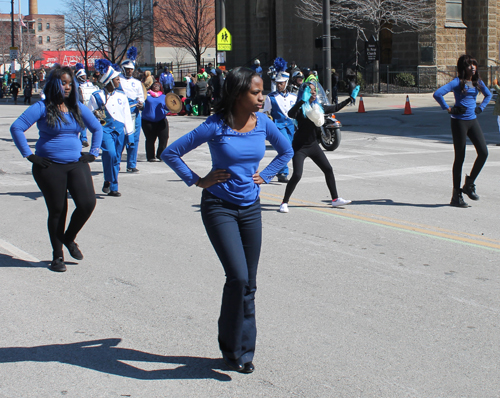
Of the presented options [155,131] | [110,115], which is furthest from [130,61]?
[110,115]

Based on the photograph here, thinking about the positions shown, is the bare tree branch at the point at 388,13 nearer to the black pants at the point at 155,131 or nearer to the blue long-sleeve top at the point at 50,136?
the black pants at the point at 155,131

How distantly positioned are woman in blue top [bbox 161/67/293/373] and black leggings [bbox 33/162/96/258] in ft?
7.83

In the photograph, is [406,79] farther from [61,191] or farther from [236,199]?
[236,199]

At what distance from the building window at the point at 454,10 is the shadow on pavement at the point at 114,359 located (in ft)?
123

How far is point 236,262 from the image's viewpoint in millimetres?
3869

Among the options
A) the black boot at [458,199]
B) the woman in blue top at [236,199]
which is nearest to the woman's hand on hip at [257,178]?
the woman in blue top at [236,199]

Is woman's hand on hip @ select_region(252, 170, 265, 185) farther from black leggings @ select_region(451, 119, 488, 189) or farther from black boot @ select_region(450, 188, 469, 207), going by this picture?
black boot @ select_region(450, 188, 469, 207)

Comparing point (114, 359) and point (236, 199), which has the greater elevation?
point (236, 199)

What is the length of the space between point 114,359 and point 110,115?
6.60 meters

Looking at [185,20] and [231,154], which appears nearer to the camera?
[231,154]

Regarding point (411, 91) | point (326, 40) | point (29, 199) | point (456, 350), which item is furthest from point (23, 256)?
point (411, 91)

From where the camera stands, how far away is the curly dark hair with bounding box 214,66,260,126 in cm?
392

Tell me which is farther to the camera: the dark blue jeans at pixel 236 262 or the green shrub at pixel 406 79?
the green shrub at pixel 406 79

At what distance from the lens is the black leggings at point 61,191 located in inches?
241
